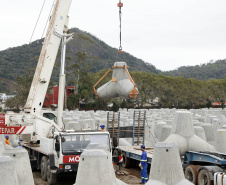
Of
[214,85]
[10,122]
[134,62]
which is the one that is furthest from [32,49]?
[10,122]

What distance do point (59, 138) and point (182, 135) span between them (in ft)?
14.5

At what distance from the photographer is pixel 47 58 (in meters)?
16.3

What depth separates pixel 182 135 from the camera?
13.2 m

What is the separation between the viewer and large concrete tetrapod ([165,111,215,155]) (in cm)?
1284

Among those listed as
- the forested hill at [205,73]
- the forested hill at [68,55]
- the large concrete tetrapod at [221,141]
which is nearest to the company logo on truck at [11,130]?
the large concrete tetrapod at [221,141]

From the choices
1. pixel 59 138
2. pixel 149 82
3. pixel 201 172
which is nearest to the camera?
pixel 201 172

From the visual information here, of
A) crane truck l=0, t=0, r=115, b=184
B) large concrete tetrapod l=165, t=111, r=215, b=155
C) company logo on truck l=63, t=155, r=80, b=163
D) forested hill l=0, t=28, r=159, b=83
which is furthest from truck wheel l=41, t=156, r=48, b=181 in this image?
forested hill l=0, t=28, r=159, b=83

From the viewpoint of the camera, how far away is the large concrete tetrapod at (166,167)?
865cm

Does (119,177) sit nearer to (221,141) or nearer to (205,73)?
(221,141)

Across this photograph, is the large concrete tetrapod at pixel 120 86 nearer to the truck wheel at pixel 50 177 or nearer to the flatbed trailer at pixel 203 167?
the flatbed trailer at pixel 203 167

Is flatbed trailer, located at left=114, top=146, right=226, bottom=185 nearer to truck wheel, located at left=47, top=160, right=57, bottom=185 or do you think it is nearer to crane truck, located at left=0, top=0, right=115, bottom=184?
crane truck, located at left=0, top=0, right=115, bottom=184

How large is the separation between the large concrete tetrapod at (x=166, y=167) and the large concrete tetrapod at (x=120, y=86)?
32.1 feet

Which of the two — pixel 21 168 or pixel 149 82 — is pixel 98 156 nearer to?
pixel 21 168

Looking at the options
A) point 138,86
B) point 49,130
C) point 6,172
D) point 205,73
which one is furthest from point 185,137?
point 205,73
